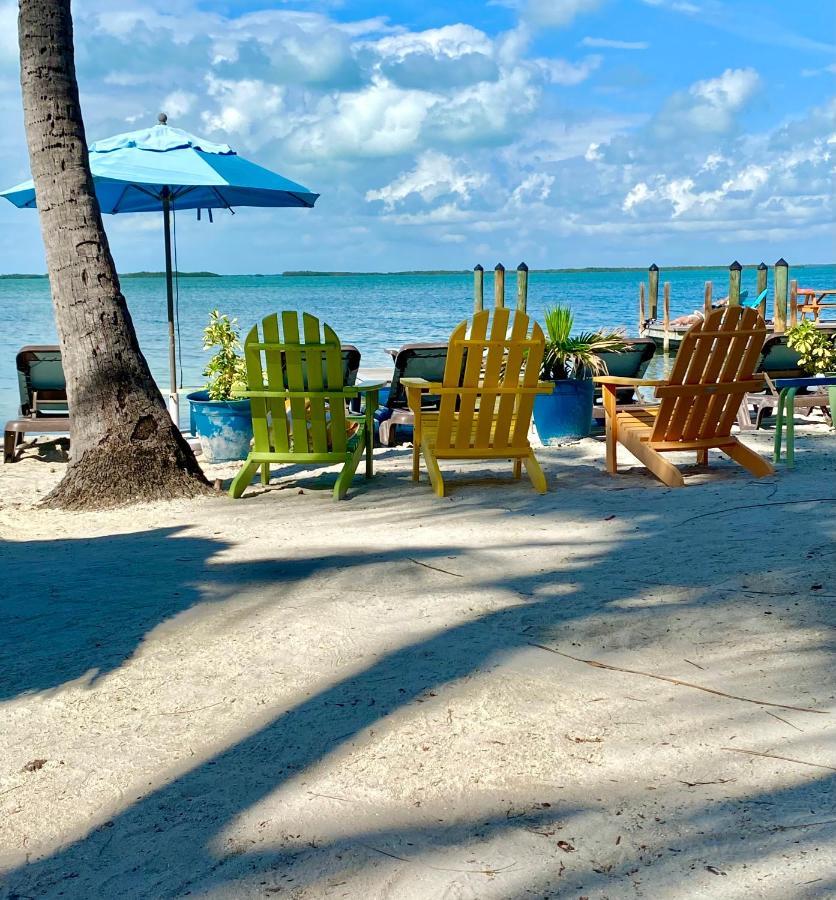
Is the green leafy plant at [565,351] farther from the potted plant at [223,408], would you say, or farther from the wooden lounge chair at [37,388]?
the wooden lounge chair at [37,388]

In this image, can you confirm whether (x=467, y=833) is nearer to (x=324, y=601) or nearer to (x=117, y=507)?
(x=324, y=601)

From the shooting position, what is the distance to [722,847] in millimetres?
2064

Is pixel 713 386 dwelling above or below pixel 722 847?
above

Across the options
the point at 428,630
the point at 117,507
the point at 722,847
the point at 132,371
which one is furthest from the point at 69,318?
the point at 722,847

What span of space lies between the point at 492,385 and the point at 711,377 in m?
1.34

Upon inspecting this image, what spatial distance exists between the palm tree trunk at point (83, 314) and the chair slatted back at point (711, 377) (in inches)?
114

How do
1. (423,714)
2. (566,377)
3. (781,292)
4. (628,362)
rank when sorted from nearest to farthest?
(423,714)
(566,377)
(628,362)
(781,292)

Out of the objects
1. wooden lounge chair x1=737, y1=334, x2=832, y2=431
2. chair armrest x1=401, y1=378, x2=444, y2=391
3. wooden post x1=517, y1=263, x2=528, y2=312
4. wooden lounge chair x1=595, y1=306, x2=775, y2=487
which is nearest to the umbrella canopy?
chair armrest x1=401, y1=378, x2=444, y2=391

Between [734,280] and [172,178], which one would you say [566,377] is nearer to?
[172,178]

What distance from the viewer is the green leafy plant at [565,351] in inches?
305

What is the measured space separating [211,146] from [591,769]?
7180 millimetres

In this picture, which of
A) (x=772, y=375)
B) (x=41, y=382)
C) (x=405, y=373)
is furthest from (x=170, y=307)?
(x=772, y=375)

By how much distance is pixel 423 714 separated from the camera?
2734 millimetres

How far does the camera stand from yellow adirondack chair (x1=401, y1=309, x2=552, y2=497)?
5.94 meters
